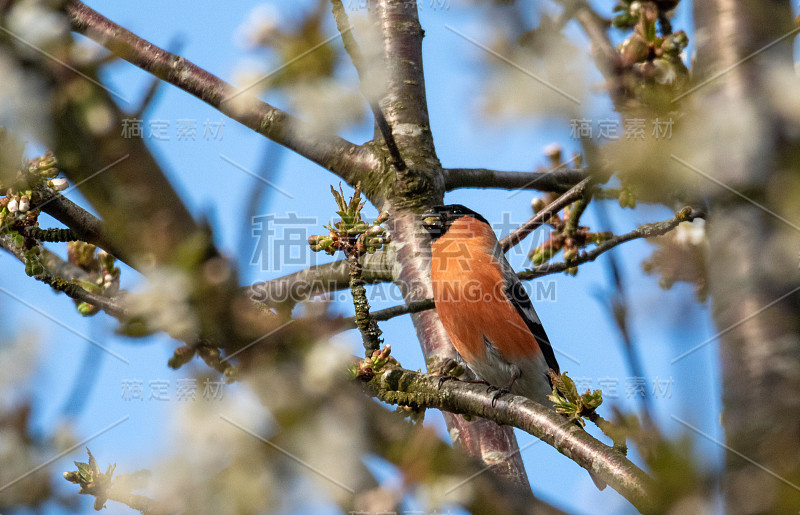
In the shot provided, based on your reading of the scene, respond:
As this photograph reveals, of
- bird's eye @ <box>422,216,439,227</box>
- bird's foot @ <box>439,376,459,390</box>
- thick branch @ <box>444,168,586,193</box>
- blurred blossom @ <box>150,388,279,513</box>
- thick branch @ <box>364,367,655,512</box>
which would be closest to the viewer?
blurred blossom @ <box>150,388,279,513</box>

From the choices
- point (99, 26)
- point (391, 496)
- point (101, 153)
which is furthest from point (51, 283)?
point (391, 496)

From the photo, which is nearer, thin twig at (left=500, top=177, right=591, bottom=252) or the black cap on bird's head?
thin twig at (left=500, top=177, right=591, bottom=252)

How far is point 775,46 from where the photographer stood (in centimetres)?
249

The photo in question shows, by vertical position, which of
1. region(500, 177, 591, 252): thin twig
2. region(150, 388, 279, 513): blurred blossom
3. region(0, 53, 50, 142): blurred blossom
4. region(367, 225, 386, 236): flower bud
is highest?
region(500, 177, 591, 252): thin twig

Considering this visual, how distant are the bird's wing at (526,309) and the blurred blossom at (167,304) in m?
4.15

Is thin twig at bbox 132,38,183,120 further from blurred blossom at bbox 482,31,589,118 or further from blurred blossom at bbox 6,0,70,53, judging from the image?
blurred blossom at bbox 482,31,589,118

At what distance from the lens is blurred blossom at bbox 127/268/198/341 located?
1122 millimetres

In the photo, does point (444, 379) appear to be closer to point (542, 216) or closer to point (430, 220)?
point (430, 220)

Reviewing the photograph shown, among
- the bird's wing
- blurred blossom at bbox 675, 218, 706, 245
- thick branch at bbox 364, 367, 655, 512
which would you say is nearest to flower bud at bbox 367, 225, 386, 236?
thick branch at bbox 364, 367, 655, 512

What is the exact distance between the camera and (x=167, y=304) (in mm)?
1227

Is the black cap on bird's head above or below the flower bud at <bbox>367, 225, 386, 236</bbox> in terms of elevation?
above

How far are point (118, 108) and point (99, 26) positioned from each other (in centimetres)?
197

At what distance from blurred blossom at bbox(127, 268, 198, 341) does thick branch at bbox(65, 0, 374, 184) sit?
288 centimetres

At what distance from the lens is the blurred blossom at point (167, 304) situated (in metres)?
1.12
